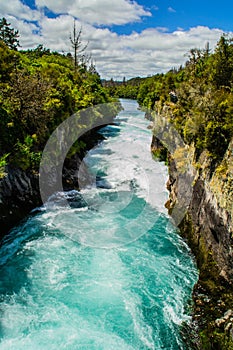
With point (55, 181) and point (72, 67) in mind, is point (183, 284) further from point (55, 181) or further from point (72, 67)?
point (72, 67)

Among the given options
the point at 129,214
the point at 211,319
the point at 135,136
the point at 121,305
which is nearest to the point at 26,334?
the point at 121,305

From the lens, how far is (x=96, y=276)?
12117 millimetres

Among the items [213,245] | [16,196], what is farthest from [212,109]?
[16,196]

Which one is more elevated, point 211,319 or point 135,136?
point 135,136

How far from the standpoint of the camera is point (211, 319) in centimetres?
941

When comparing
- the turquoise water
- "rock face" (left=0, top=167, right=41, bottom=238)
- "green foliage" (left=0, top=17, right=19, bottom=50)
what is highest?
"green foliage" (left=0, top=17, right=19, bottom=50)

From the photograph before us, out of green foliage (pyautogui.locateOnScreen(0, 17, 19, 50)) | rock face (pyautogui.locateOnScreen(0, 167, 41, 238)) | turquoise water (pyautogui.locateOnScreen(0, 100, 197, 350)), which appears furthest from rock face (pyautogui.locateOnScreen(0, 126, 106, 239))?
green foliage (pyautogui.locateOnScreen(0, 17, 19, 50))

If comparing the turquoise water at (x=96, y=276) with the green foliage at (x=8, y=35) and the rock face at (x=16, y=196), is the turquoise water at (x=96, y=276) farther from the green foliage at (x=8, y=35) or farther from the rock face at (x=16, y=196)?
the green foliage at (x=8, y=35)

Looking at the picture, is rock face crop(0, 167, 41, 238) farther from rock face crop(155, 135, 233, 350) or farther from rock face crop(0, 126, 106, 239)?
rock face crop(155, 135, 233, 350)

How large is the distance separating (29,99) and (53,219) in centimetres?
723

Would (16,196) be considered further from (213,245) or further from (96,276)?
(213,245)

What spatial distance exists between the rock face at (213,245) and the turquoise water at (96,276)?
0.68 m

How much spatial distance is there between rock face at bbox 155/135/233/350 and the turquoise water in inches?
26.9

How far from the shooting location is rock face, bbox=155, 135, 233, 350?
8992mm
